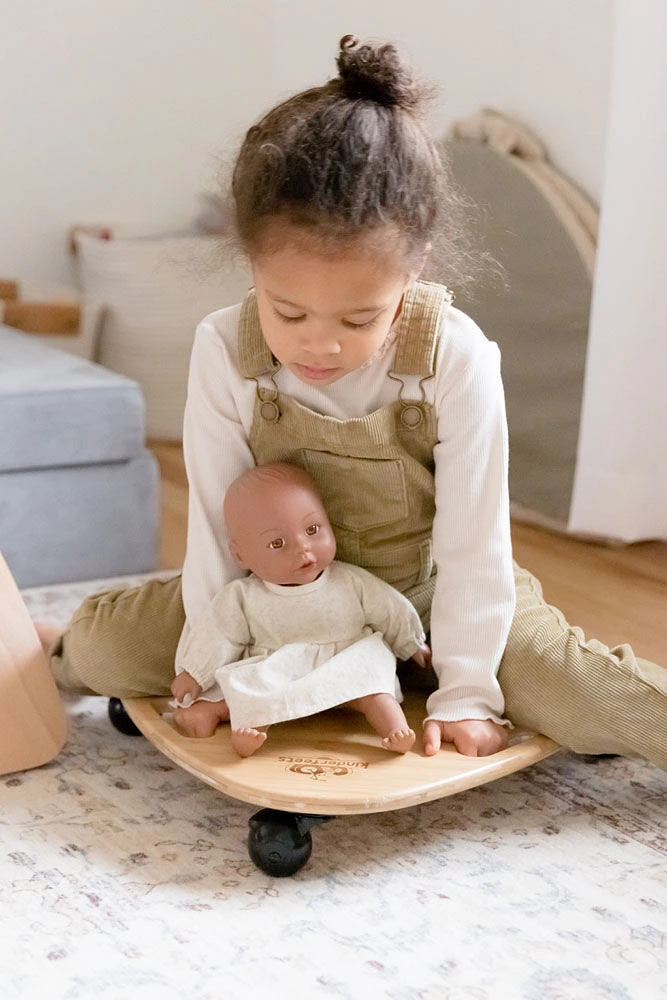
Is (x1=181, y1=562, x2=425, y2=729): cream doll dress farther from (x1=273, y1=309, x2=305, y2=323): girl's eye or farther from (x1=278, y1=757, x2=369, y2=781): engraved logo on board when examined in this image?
(x1=273, y1=309, x2=305, y2=323): girl's eye

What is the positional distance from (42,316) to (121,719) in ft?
4.96

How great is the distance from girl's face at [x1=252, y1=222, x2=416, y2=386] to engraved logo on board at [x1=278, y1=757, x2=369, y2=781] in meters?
0.35

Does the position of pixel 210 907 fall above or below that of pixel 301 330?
below

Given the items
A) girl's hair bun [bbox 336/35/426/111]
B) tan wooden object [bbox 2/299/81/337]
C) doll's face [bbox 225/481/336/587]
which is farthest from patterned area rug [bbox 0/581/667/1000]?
tan wooden object [bbox 2/299/81/337]

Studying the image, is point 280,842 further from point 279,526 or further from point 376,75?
point 376,75

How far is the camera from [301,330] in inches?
43.9

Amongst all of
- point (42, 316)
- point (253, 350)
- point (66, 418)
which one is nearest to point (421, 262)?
point (253, 350)

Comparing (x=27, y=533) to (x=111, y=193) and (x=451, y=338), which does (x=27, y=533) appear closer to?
(x=451, y=338)

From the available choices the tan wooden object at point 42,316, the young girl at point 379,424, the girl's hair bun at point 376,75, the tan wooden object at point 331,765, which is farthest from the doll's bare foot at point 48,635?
the tan wooden object at point 42,316

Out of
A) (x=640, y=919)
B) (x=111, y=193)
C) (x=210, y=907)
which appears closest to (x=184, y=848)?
(x=210, y=907)

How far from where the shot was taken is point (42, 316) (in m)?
2.70

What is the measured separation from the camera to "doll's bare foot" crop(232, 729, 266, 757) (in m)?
1.15

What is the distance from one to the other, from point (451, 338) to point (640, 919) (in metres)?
0.55

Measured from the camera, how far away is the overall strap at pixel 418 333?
4.01 feet
